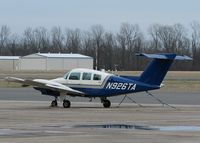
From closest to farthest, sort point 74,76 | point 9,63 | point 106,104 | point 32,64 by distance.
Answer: point 106,104 < point 74,76 < point 32,64 < point 9,63

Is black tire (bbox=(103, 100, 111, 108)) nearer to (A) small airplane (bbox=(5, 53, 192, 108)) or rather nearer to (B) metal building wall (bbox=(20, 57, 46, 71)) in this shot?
(A) small airplane (bbox=(5, 53, 192, 108))

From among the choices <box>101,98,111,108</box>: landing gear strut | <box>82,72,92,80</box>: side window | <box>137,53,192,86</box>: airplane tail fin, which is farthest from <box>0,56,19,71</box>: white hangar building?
<box>137,53,192,86</box>: airplane tail fin

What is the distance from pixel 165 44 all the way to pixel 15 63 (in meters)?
41.7

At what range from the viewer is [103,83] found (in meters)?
34.4

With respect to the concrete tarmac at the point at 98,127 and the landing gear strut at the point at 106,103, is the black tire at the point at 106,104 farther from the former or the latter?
the concrete tarmac at the point at 98,127

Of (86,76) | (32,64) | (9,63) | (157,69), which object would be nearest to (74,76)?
(86,76)

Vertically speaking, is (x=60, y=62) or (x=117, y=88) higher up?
(x=117, y=88)

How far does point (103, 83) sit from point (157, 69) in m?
2.90

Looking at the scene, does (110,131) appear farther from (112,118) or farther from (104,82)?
(104,82)

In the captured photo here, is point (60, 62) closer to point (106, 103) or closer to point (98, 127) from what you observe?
point (106, 103)

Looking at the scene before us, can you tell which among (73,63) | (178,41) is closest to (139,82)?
(73,63)

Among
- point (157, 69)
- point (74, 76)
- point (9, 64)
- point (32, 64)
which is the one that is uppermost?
point (157, 69)

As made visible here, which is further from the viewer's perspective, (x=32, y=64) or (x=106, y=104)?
(x=32, y=64)

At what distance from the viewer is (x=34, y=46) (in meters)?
185
